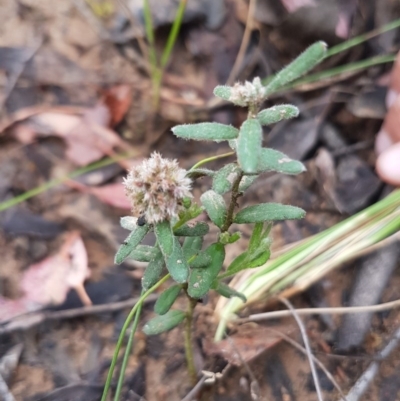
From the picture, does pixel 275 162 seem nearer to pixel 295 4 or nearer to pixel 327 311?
pixel 327 311

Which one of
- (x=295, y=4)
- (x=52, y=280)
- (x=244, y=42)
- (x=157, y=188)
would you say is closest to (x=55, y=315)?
(x=52, y=280)

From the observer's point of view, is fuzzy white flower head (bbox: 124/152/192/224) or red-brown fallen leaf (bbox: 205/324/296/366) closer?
fuzzy white flower head (bbox: 124/152/192/224)

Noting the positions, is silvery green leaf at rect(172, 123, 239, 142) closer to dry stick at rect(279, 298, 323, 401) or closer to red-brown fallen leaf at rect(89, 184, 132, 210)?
dry stick at rect(279, 298, 323, 401)

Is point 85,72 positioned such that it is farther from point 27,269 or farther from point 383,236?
point 383,236

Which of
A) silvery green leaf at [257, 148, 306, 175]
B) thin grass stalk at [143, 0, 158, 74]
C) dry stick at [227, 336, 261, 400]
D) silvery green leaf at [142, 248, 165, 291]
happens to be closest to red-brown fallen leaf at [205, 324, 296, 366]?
dry stick at [227, 336, 261, 400]

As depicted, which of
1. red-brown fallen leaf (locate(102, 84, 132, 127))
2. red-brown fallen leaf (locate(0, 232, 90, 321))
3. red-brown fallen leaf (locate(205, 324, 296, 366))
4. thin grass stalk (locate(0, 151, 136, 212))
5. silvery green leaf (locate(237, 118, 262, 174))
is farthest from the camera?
red-brown fallen leaf (locate(102, 84, 132, 127))

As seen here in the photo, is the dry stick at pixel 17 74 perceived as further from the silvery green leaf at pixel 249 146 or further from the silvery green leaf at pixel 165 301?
the silvery green leaf at pixel 249 146

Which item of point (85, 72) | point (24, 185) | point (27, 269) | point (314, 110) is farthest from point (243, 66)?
point (27, 269)

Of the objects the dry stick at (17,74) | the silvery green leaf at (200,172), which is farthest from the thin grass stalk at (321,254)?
the dry stick at (17,74)
